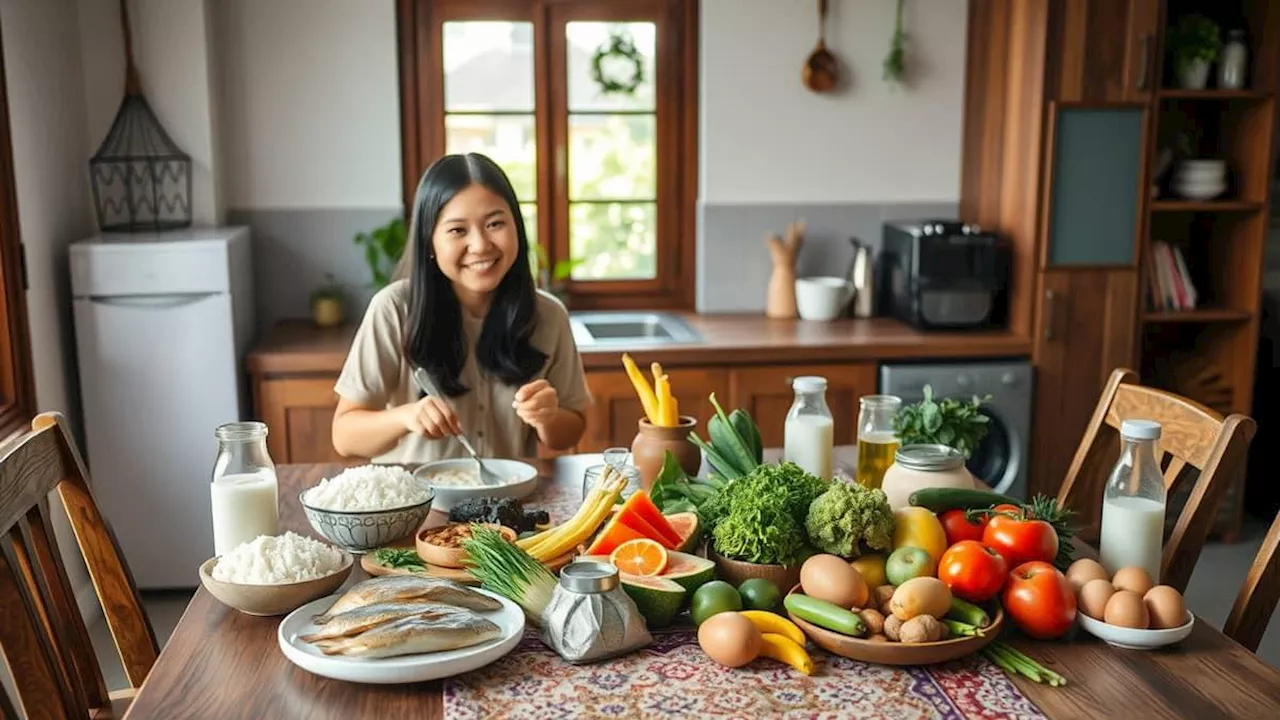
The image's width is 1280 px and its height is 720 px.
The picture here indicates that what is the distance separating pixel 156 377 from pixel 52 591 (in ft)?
6.02

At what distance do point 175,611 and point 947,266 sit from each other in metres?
2.60

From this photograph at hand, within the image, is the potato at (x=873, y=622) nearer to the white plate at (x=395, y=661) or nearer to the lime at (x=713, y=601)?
the lime at (x=713, y=601)

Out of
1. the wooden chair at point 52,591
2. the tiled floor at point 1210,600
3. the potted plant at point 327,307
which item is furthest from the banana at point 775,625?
the potted plant at point 327,307

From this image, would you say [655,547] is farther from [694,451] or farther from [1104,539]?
[1104,539]

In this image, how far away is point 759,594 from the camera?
1615mm

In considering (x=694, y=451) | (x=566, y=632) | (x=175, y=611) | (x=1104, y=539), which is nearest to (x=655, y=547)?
(x=566, y=632)

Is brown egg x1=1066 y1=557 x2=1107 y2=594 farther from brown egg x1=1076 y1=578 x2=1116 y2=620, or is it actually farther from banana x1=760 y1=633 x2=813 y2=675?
banana x1=760 y1=633 x2=813 y2=675

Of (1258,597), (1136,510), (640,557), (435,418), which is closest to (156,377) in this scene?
(435,418)

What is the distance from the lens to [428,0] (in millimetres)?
4094

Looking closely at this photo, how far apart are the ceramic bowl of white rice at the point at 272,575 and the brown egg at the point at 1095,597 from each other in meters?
0.99

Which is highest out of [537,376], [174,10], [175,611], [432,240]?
[174,10]

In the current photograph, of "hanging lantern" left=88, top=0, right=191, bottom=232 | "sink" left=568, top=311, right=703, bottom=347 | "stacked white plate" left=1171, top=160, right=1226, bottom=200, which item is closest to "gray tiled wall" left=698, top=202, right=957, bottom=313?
"sink" left=568, top=311, right=703, bottom=347

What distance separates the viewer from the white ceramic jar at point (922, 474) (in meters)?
1.87

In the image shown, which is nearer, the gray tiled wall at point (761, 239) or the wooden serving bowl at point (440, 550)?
the wooden serving bowl at point (440, 550)
